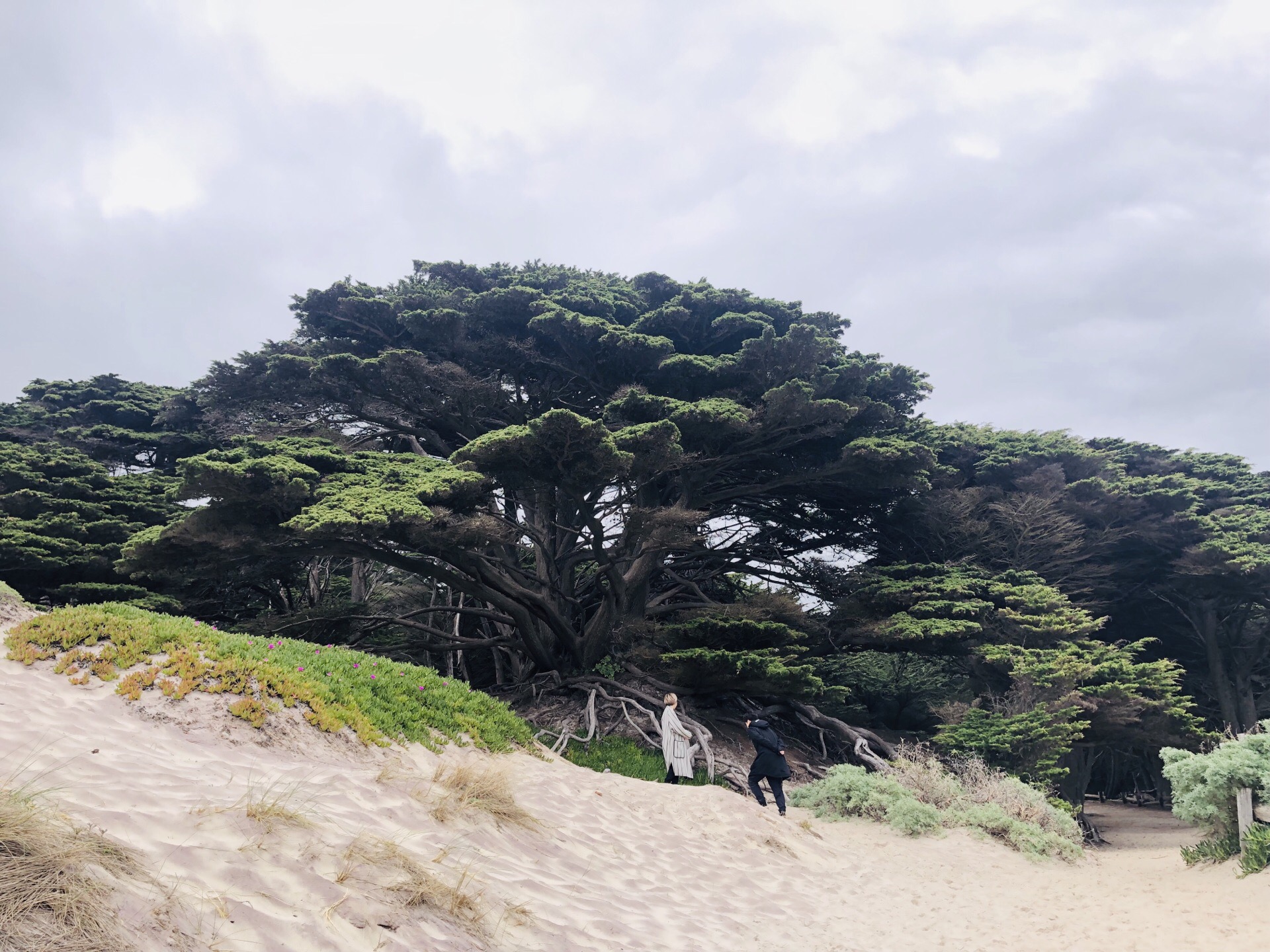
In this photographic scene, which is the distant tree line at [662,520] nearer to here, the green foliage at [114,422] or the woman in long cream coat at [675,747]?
the green foliage at [114,422]

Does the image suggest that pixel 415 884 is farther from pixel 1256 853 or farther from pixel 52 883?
pixel 1256 853

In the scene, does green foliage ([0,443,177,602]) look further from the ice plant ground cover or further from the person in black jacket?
the person in black jacket

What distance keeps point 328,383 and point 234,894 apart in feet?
48.3

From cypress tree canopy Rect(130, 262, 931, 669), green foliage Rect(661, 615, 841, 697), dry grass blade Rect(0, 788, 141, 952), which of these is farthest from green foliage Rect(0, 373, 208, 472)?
dry grass blade Rect(0, 788, 141, 952)

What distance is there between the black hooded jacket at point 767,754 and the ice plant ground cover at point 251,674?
3.06 metres

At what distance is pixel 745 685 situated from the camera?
43.9 feet

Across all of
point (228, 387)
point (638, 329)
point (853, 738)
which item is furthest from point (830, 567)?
point (228, 387)

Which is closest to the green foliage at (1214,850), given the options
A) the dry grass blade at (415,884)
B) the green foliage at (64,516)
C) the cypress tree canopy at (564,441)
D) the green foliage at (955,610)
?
the green foliage at (955,610)

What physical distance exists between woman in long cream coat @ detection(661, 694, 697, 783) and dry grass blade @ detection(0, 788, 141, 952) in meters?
7.80

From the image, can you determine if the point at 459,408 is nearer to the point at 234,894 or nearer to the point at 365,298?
the point at 365,298

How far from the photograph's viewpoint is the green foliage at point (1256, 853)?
639cm

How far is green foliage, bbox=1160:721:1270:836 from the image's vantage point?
23.3 feet

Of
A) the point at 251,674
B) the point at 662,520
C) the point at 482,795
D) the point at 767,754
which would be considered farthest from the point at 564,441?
the point at 482,795

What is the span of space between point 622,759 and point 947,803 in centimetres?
513
